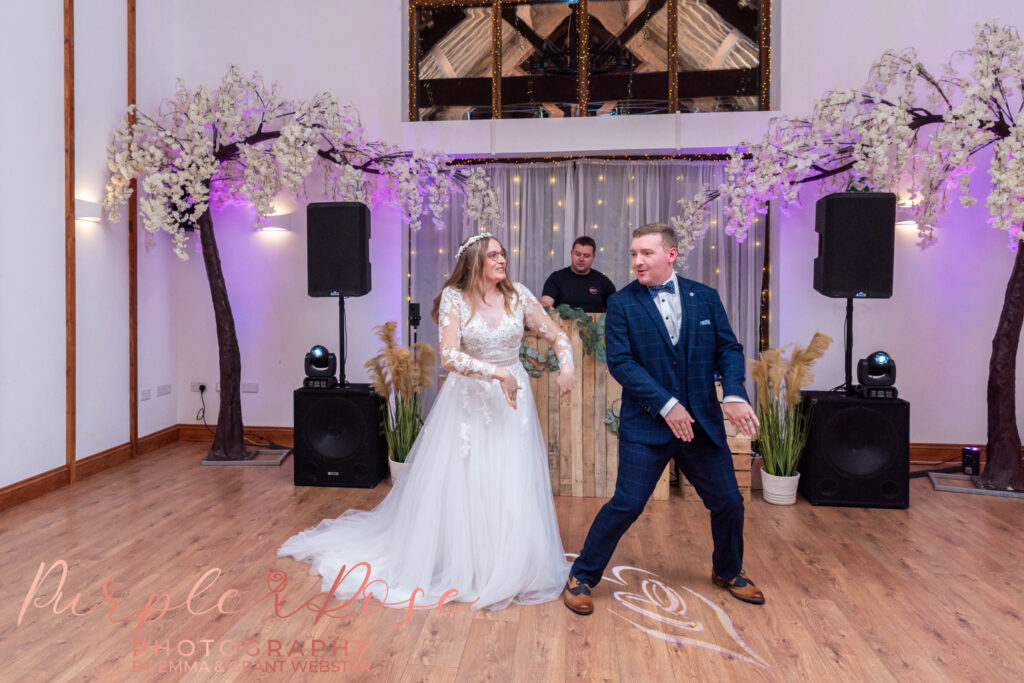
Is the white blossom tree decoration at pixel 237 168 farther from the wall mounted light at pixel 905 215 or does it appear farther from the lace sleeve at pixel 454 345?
the wall mounted light at pixel 905 215

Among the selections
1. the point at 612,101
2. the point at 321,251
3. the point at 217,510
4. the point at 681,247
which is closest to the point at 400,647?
the point at 217,510

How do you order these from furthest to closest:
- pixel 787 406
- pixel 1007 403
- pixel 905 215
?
pixel 905 215, pixel 1007 403, pixel 787 406

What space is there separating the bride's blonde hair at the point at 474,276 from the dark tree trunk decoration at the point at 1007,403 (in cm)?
382

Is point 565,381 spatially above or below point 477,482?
above

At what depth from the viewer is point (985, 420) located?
219 inches

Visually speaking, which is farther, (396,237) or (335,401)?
(396,237)

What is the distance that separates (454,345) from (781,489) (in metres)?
2.68

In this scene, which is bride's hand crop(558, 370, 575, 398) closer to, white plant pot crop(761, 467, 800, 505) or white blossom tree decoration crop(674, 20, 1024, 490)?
white plant pot crop(761, 467, 800, 505)

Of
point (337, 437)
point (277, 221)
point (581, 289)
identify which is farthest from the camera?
point (277, 221)

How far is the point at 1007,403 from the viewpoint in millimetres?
4680

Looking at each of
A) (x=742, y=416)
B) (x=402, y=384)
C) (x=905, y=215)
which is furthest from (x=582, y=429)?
(x=905, y=215)

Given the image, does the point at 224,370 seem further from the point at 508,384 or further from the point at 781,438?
the point at 781,438

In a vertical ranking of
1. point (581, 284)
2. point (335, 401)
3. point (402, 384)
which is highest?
point (581, 284)

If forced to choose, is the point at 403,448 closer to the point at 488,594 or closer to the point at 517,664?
the point at 488,594
